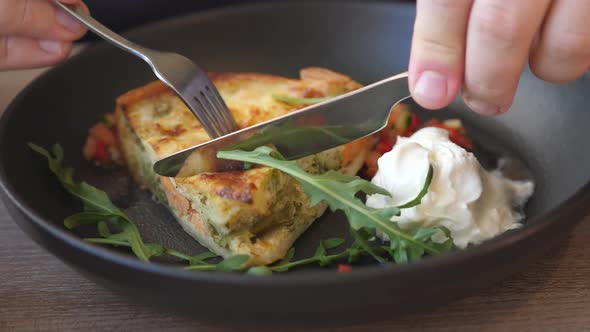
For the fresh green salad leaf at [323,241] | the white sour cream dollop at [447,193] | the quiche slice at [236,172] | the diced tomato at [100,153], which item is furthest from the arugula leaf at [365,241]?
the diced tomato at [100,153]

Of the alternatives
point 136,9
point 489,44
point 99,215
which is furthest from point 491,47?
point 136,9

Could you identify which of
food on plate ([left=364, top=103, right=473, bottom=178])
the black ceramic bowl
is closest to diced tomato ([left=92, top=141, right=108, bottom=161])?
the black ceramic bowl

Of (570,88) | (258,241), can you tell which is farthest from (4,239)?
(570,88)

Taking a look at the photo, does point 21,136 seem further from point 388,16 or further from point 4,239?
point 388,16

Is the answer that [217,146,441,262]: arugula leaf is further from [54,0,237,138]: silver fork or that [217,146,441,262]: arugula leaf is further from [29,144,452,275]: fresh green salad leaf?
[54,0,237,138]: silver fork

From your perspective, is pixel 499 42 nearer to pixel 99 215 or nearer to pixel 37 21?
pixel 99 215

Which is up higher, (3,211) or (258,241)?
(3,211)
